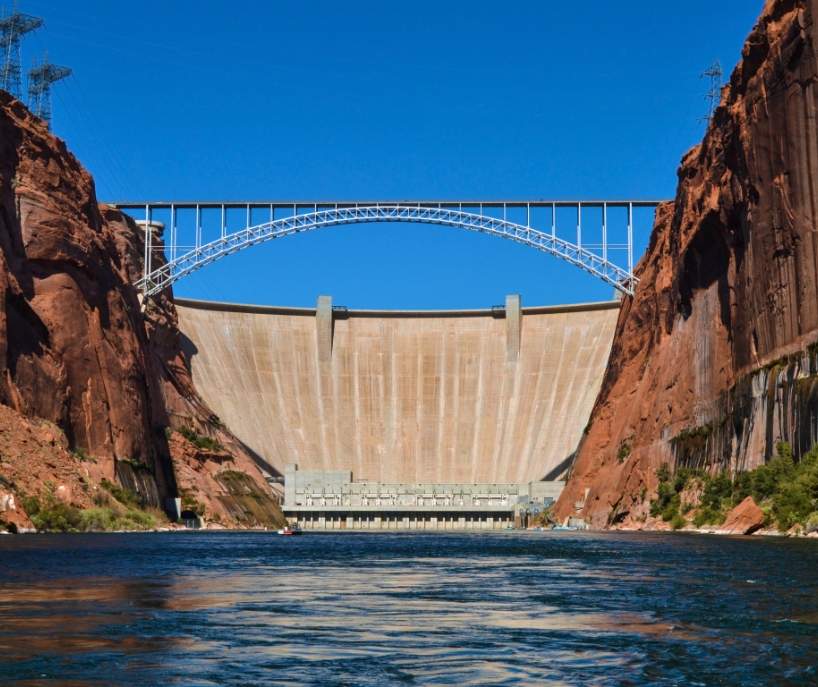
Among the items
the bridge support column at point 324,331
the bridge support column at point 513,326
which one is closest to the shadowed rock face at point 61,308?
the bridge support column at point 324,331

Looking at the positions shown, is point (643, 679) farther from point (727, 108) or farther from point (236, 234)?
point (236, 234)

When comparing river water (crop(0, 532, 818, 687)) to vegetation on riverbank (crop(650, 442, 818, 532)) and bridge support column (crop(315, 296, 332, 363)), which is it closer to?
vegetation on riverbank (crop(650, 442, 818, 532))

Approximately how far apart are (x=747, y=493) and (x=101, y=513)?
3546 centimetres

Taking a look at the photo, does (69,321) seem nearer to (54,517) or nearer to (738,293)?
(54,517)

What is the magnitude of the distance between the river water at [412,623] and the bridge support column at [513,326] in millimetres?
91872

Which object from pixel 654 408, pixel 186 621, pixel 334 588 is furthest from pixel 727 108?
pixel 186 621

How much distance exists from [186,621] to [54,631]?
263 cm

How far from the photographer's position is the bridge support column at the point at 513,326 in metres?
130

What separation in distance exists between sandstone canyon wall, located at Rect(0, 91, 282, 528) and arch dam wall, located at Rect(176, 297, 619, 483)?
32119 millimetres

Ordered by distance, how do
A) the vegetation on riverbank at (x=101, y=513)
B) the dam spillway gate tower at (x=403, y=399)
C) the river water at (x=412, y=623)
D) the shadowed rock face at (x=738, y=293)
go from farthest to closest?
1. the dam spillway gate tower at (x=403, y=399)
2. the vegetation on riverbank at (x=101, y=513)
3. the shadowed rock face at (x=738, y=293)
4. the river water at (x=412, y=623)

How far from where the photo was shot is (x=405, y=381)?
5157 inches

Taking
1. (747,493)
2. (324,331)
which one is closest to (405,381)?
(324,331)

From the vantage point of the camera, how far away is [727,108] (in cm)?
7444

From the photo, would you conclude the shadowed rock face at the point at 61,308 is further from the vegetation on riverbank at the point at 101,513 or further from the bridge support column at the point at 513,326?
the bridge support column at the point at 513,326
